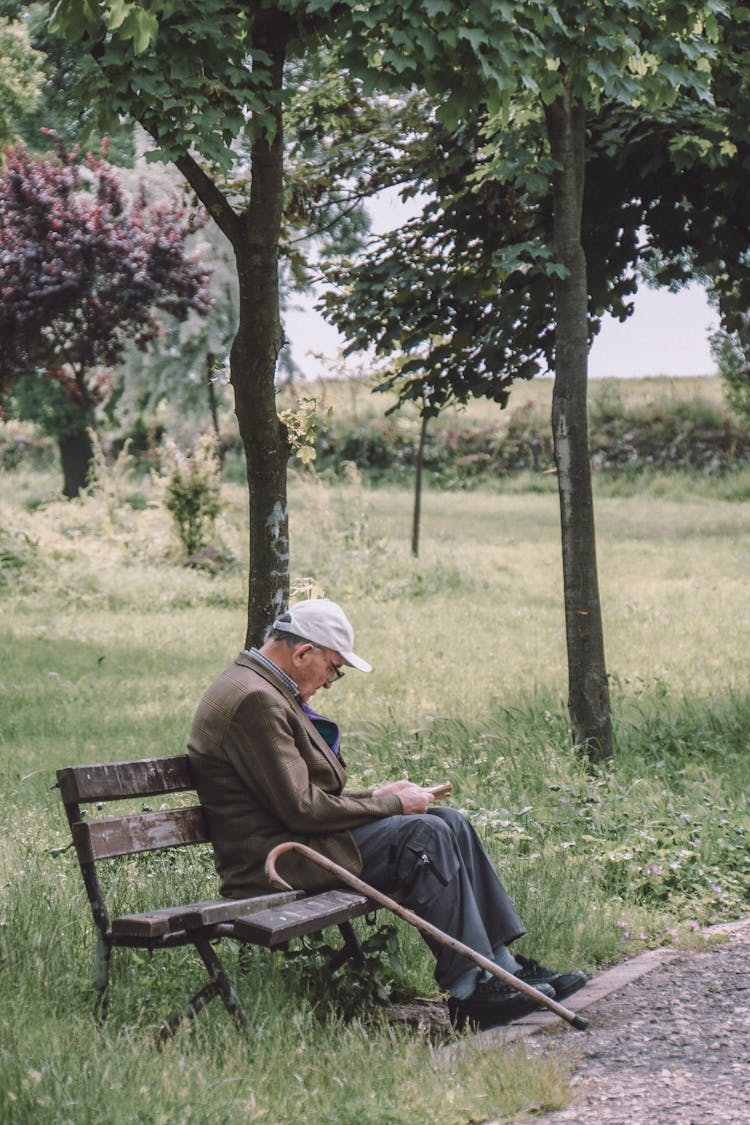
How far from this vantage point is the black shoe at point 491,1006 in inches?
184

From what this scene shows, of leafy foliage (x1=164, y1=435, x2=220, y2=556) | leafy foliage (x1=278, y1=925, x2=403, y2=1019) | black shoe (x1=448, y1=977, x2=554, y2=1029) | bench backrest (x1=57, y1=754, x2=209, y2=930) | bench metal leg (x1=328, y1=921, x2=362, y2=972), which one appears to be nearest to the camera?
bench backrest (x1=57, y1=754, x2=209, y2=930)

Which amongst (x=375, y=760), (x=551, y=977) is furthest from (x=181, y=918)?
(x=375, y=760)

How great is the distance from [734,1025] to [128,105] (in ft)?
13.2

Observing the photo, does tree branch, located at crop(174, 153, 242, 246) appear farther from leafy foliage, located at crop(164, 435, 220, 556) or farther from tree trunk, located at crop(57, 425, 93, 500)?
tree trunk, located at crop(57, 425, 93, 500)

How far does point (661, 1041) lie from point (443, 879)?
2.82ft

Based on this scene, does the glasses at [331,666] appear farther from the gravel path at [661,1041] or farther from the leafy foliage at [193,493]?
the leafy foliage at [193,493]

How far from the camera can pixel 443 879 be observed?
15.5ft

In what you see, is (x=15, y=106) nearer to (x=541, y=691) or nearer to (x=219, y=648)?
(x=219, y=648)

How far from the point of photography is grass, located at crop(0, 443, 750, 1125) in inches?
154

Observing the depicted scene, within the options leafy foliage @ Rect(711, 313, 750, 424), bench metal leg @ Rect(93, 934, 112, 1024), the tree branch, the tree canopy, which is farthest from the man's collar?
leafy foliage @ Rect(711, 313, 750, 424)

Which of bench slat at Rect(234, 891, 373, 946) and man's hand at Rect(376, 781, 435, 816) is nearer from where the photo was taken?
bench slat at Rect(234, 891, 373, 946)

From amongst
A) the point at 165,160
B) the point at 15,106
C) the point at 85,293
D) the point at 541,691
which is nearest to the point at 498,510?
the point at 85,293

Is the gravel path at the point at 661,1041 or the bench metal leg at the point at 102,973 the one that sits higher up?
the bench metal leg at the point at 102,973

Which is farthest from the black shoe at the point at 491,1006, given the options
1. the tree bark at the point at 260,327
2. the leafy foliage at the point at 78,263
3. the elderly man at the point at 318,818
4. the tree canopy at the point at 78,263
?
the tree canopy at the point at 78,263
